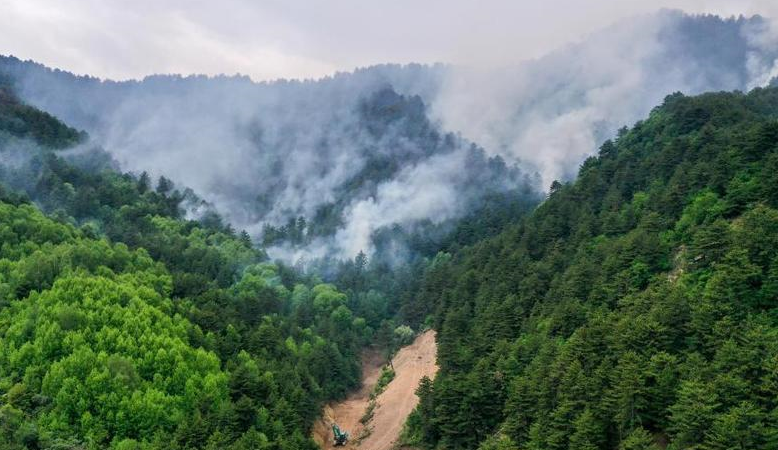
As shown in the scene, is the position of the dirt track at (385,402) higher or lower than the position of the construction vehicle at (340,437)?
higher

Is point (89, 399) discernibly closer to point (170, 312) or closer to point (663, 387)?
point (170, 312)

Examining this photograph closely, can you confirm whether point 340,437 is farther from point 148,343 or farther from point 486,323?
point 148,343

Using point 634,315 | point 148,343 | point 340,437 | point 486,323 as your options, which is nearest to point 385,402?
point 340,437

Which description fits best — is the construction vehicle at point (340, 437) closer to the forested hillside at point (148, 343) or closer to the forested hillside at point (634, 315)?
the forested hillside at point (148, 343)

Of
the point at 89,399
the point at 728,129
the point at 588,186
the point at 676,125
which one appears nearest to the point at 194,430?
the point at 89,399

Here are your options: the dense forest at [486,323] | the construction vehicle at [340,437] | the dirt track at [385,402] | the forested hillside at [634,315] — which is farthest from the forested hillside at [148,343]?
the forested hillside at [634,315]

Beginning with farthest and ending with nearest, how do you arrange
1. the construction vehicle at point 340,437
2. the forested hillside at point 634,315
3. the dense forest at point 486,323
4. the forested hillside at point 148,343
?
the construction vehicle at point 340,437, the forested hillside at point 148,343, the dense forest at point 486,323, the forested hillside at point 634,315

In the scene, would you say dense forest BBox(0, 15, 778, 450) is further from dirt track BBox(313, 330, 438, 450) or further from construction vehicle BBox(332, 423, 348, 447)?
construction vehicle BBox(332, 423, 348, 447)
